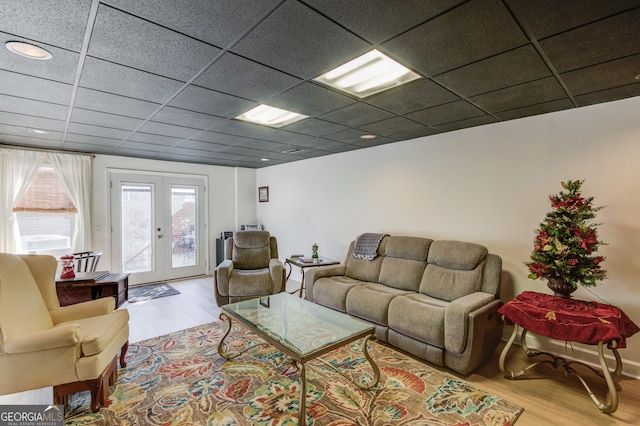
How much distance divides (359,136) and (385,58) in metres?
1.82

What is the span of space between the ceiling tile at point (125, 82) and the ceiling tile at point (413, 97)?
1636mm

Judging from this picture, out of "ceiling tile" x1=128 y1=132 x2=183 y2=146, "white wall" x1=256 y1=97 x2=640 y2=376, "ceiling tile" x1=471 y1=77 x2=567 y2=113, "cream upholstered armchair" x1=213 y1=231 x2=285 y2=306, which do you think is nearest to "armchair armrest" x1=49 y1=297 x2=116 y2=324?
"cream upholstered armchair" x1=213 y1=231 x2=285 y2=306

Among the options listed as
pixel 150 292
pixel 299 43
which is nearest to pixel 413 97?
pixel 299 43

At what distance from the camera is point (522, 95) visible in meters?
2.36

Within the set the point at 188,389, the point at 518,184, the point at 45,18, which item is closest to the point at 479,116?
the point at 518,184

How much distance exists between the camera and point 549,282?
2.46 metres

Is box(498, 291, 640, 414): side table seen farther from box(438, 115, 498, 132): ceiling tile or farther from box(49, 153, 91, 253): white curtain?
box(49, 153, 91, 253): white curtain

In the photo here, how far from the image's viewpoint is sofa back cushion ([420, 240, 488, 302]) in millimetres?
2932

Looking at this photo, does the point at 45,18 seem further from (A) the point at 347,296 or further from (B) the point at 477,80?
(A) the point at 347,296

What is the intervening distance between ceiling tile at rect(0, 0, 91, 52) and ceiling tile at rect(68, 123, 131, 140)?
1.95 metres

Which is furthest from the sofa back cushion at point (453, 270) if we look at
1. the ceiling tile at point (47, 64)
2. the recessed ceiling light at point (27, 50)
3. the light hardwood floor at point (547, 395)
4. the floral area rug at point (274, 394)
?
the recessed ceiling light at point (27, 50)

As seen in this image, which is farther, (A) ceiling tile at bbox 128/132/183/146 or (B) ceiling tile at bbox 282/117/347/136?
(A) ceiling tile at bbox 128/132/183/146

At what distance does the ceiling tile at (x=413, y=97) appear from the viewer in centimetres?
222

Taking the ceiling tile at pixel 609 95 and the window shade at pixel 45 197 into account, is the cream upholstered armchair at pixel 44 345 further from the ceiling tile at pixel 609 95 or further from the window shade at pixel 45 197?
the ceiling tile at pixel 609 95
